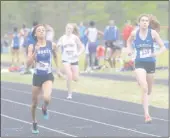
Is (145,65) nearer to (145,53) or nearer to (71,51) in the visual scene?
(145,53)

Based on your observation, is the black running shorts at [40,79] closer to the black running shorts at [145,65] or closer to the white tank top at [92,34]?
the black running shorts at [145,65]

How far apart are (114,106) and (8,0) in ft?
170

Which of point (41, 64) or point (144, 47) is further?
point (144, 47)

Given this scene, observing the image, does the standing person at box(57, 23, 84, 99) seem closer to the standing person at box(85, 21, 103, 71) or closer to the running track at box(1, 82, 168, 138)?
the running track at box(1, 82, 168, 138)

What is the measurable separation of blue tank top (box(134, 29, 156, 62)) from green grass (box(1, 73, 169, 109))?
2.62 meters

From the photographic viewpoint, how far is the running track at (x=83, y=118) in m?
10.0

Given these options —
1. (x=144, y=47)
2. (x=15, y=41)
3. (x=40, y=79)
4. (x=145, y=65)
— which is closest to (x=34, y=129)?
(x=40, y=79)

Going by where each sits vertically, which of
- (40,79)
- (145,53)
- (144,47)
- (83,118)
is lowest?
(83,118)

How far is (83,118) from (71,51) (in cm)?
363

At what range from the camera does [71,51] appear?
593 inches

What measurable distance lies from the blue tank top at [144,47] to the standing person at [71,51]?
397cm

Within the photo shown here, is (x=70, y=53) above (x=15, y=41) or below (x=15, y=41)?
below

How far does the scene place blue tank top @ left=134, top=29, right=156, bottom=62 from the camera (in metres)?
10.9

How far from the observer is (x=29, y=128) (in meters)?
10.6
